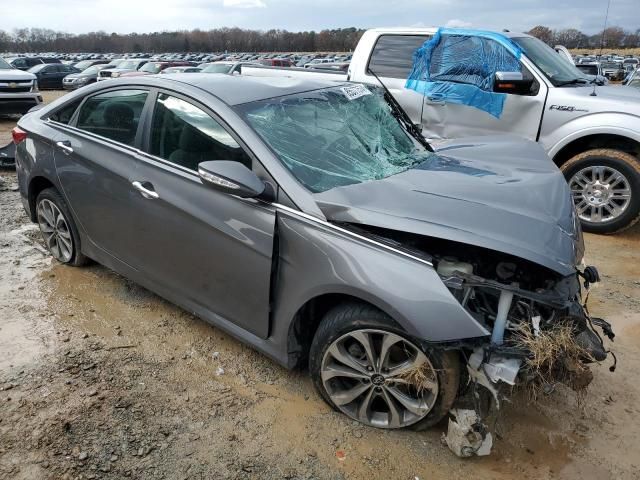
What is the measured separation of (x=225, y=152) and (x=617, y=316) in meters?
3.10

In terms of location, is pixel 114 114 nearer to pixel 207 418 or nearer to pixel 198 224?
pixel 198 224

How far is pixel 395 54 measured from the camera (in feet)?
20.8

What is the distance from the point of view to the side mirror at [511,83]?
208 inches

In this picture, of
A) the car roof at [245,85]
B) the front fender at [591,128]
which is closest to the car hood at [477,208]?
the car roof at [245,85]

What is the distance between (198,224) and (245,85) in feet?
3.12

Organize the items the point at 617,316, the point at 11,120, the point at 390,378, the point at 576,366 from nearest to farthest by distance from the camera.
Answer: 1. the point at 576,366
2. the point at 390,378
3. the point at 617,316
4. the point at 11,120

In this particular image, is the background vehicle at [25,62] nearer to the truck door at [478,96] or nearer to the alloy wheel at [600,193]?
the truck door at [478,96]

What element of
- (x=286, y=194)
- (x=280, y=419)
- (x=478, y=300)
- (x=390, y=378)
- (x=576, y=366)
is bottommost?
(x=280, y=419)

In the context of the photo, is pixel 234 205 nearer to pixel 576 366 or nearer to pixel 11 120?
pixel 576 366

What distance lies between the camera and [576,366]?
2.28 metres

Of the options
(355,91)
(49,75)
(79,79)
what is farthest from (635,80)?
(49,75)

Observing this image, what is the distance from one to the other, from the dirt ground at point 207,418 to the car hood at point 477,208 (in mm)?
930

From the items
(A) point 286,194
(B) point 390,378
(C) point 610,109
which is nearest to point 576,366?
(B) point 390,378

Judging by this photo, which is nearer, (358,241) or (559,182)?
(358,241)
